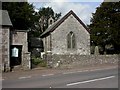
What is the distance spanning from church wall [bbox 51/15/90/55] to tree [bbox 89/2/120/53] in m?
5.86

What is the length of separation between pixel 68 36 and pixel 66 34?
58cm

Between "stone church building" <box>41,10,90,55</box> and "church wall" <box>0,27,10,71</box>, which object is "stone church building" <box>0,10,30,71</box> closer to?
"church wall" <box>0,27,10,71</box>

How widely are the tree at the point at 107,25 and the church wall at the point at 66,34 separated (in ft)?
19.2

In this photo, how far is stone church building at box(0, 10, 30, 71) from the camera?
93.3 feet

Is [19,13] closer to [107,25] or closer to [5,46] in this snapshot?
[107,25]

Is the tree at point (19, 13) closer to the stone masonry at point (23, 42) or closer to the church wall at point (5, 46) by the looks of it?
the stone masonry at point (23, 42)

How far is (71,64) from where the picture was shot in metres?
33.8

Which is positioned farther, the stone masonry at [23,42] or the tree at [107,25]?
the tree at [107,25]

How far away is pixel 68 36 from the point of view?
45469 mm

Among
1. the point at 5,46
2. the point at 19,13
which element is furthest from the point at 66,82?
the point at 19,13

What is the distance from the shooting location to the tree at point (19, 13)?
46875 millimetres

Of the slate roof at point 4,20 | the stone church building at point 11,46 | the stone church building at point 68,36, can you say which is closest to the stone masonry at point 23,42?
the stone church building at point 11,46

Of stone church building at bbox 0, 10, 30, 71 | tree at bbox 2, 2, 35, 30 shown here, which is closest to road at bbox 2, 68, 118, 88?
stone church building at bbox 0, 10, 30, 71

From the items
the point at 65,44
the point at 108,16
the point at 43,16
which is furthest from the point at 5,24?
the point at 43,16
